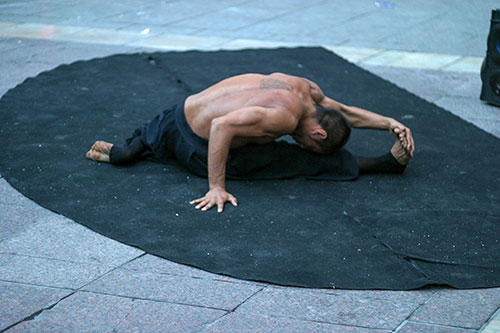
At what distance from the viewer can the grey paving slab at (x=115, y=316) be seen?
262cm

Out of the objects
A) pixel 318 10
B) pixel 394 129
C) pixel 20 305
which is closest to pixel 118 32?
pixel 318 10

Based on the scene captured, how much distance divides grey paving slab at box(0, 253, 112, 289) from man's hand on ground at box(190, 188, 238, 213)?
31.8 inches

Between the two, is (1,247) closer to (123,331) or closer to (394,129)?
(123,331)

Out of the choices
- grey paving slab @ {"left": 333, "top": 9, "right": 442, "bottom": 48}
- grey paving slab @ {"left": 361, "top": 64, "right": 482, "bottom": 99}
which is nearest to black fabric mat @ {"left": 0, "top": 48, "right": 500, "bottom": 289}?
grey paving slab @ {"left": 361, "top": 64, "right": 482, "bottom": 99}

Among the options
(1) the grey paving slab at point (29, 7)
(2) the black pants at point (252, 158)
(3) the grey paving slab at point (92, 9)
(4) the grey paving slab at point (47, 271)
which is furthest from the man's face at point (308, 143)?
(1) the grey paving slab at point (29, 7)

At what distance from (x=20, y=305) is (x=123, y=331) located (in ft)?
1.56

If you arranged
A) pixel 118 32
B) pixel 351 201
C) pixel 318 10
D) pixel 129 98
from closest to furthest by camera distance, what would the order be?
pixel 351 201 < pixel 129 98 < pixel 118 32 < pixel 318 10

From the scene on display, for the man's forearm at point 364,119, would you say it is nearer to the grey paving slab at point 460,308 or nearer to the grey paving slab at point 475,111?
the grey paving slab at point 475,111

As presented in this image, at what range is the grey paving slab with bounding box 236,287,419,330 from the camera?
2770mm

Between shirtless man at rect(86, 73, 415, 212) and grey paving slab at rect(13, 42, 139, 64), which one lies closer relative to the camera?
shirtless man at rect(86, 73, 415, 212)

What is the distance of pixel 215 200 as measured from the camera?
380 cm

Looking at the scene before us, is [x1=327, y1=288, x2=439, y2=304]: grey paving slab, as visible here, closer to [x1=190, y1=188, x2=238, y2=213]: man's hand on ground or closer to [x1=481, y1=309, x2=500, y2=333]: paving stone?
[x1=481, y1=309, x2=500, y2=333]: paving stone

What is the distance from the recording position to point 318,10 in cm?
1043

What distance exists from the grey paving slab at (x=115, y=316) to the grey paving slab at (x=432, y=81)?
165 inches
